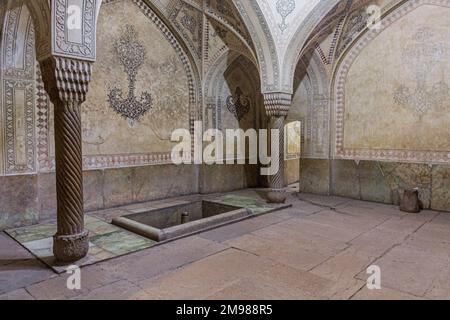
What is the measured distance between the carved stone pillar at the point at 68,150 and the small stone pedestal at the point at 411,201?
18.0ft

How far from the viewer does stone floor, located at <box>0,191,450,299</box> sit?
9.21ft

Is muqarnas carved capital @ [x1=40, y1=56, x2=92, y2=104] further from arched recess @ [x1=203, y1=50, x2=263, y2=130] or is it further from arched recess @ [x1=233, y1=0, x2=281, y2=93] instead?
arched recess @ [x1=203, y1=50, x2=263, y2=130]

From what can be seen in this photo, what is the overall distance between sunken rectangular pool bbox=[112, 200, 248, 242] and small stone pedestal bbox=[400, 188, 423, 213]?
9.65 ft

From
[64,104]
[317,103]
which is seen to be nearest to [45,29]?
[64,104]

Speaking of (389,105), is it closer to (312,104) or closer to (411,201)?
(312,104)

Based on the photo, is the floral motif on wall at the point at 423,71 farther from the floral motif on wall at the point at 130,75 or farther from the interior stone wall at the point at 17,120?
the interior stone wall at the point at 17,120

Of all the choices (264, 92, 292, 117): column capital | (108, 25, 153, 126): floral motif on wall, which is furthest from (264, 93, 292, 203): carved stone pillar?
(108, 25, 153, 126): floral motif on wall

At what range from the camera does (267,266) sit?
337cm

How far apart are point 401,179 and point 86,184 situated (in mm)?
6043

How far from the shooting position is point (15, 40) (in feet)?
15.0

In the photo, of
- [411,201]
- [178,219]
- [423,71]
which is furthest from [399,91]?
[178,219]

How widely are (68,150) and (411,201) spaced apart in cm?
572

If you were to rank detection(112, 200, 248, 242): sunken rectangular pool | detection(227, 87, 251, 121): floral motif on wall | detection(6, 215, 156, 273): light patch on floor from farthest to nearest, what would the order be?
Result: 1. detection(227, 87, 251, 121): floral motif on wall
2. detection(112, 200, 248, 242): sunken rectangular pool
3. detection(6, 215, 156, 273): light patch on floor
